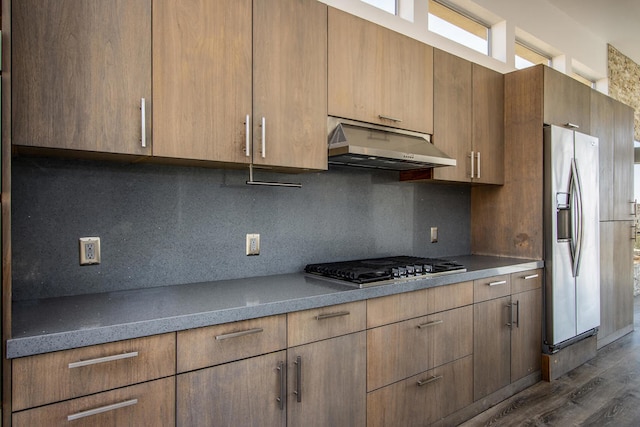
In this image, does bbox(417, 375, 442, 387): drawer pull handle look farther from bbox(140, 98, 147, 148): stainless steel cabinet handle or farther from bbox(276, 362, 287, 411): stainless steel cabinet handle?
bbox(140, 98, 147, 148): stainless steel cabinet handle

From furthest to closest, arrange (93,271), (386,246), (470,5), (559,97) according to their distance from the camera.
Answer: (470,5) → (559,97) → (386,246) → (93,271)

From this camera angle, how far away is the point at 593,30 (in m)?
5.08

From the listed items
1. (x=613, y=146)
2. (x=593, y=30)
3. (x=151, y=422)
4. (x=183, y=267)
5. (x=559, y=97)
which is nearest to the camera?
(x=151, y=422)

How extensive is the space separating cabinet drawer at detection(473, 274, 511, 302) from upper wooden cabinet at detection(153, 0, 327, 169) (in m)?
1.31

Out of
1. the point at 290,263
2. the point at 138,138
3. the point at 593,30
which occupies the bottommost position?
the point at 290,263

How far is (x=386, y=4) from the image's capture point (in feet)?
9.96

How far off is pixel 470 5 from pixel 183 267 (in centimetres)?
335

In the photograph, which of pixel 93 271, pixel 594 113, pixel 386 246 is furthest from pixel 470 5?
pixel 93 271

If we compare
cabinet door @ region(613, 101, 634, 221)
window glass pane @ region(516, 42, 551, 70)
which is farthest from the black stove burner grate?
window glass pane @ region(516, 42, 551, 70)

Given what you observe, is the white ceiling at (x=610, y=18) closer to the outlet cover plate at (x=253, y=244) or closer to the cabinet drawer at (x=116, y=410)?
the outlet cover plate at (x=253, y=244)

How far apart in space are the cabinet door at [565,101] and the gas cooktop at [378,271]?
167cm

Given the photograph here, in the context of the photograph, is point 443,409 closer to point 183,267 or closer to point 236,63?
point 183,267

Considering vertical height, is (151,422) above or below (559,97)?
below

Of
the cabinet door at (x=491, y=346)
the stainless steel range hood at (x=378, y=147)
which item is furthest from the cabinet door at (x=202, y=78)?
the cabinet door at (x=491, y=346)
